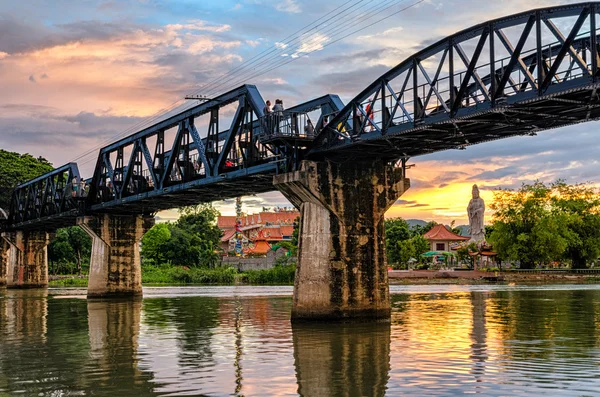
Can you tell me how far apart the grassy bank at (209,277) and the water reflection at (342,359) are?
72.2 metres

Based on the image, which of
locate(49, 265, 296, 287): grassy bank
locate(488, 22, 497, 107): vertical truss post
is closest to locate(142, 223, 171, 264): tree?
locate(49, 265, 296, 287): grassy bank

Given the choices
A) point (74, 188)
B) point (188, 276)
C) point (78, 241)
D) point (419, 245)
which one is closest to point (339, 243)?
point (74, 188)

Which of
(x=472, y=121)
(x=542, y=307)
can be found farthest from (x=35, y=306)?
(x=472, y=121)

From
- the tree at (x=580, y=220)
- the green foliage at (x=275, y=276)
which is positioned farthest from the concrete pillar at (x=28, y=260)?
the tree at (x=580, y=220)

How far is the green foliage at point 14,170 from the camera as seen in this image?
143m

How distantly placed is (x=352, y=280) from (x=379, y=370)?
14.4 m

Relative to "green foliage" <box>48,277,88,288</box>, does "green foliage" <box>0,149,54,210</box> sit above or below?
above

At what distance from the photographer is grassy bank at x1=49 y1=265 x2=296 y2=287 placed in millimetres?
109250

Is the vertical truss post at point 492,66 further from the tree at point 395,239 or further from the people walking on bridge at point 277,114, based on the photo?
the tree at point 395,239

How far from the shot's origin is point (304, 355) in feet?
84.6

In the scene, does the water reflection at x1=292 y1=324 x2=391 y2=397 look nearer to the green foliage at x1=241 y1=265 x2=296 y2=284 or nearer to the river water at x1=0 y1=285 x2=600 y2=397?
the river water at x1=0 y1=285 x2=600 y2=397

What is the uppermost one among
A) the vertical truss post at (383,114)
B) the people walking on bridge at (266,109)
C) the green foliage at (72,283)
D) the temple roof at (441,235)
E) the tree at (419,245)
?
the people walking on bridge at (266,109)

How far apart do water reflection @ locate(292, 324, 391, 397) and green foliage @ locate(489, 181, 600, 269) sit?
235 feet

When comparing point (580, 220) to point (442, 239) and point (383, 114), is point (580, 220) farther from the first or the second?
point (383, 114)
